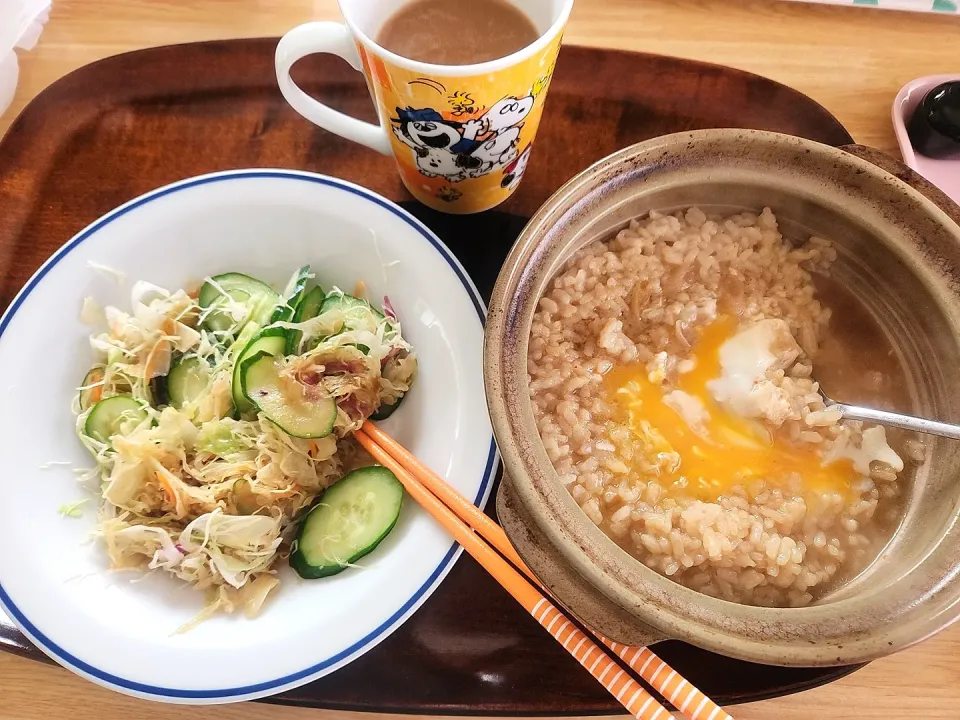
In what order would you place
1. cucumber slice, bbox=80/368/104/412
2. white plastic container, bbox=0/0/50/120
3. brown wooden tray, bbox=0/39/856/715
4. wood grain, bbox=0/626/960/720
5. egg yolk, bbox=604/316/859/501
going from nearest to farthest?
egg yolk, bbox=604/316/859/501 → wood grain, bbox=0/626/960/720 → cucumber slice, bbox=80/368/104/412 → brown wooden tray, bbox=0/39/856/715 → white plastic container, bbox=0/0/50/120

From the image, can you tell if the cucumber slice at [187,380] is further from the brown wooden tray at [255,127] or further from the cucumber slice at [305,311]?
the brown wooden tray at [255,127]

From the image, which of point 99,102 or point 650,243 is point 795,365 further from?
point 99,102

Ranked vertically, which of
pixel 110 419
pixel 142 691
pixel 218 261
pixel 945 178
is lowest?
pixel 142 691

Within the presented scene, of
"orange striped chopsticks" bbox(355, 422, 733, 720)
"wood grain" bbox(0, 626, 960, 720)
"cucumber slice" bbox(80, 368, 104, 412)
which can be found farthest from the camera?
"cucumber slice" bbox(80, 368, 104, 412)

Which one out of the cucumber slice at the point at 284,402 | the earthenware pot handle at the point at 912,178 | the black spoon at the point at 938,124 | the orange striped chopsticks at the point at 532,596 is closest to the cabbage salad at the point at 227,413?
Result: the cucumber slice at the point at 284,402

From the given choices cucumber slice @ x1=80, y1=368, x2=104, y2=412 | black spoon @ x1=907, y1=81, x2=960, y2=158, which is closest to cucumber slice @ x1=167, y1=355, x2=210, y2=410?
cucumber slice @ x1=80, y1=368, x2=104, y2=412

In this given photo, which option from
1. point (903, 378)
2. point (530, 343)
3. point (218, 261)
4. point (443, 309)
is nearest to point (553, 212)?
point (530, 343)

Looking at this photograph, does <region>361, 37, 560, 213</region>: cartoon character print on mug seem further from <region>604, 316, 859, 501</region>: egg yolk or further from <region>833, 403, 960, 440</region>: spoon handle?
<region>833, 403, 960, 440</region>: spoon handle
